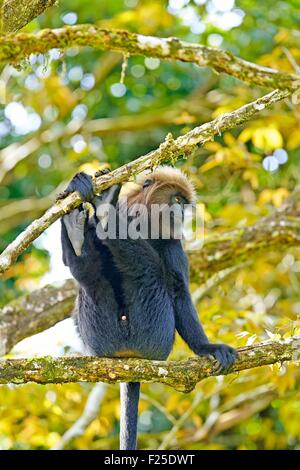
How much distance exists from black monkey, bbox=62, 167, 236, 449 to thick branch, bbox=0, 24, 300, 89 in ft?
6.43

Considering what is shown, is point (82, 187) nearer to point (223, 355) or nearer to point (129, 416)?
point (223, 355)

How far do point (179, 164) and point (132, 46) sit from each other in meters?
4.74

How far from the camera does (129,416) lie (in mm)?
4137

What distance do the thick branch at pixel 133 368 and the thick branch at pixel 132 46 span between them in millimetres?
1482

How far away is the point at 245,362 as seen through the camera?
139 inches

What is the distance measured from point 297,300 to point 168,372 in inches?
148

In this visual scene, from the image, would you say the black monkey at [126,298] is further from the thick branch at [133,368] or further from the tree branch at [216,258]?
the tree branch at [216,258]

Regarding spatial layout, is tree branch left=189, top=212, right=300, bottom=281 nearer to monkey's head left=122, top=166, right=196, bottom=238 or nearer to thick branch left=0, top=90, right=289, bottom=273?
monkey's head left=122, top=166, right=196, bottom=238

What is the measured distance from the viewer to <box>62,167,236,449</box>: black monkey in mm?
4117

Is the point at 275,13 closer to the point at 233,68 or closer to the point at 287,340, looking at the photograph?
the point at 287,340

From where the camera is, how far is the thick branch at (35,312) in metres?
4.77

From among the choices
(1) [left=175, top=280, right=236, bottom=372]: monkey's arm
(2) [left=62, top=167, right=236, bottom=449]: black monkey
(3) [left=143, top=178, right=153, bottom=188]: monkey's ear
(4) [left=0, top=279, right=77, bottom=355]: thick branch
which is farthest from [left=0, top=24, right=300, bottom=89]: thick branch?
(4) [left=0, top=279, right=77, bottom=355]: thick branch

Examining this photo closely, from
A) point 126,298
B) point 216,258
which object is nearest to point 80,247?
point 126,298
